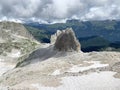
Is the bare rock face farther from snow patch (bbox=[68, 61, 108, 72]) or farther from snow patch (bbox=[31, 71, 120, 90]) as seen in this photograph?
snow patch (bbox=[31, 71, 120, 90])

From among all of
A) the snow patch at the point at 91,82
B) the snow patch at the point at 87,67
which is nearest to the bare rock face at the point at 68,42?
the snow patch at the point at 87,67

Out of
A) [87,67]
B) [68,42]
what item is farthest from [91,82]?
[68,42]

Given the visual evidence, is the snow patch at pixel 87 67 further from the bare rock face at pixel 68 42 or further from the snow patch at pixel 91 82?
the bare rock face at pixel 68 42

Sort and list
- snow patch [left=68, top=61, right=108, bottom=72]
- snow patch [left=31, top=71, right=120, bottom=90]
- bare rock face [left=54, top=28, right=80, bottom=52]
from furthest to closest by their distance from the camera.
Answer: bare rock face [left=54, top=28, right=80, bottom=52]
snow patch [left=68, top=61, right=108, bottom=72]
snow patch [left=31, top=71, right=120, bottom=90]

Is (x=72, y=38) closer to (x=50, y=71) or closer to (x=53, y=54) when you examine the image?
(x=53, y=54)

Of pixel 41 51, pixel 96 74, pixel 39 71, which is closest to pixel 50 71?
pixel 39 71

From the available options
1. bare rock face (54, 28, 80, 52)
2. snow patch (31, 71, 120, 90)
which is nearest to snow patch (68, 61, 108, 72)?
snow patch (31, 71, 120, 90)
